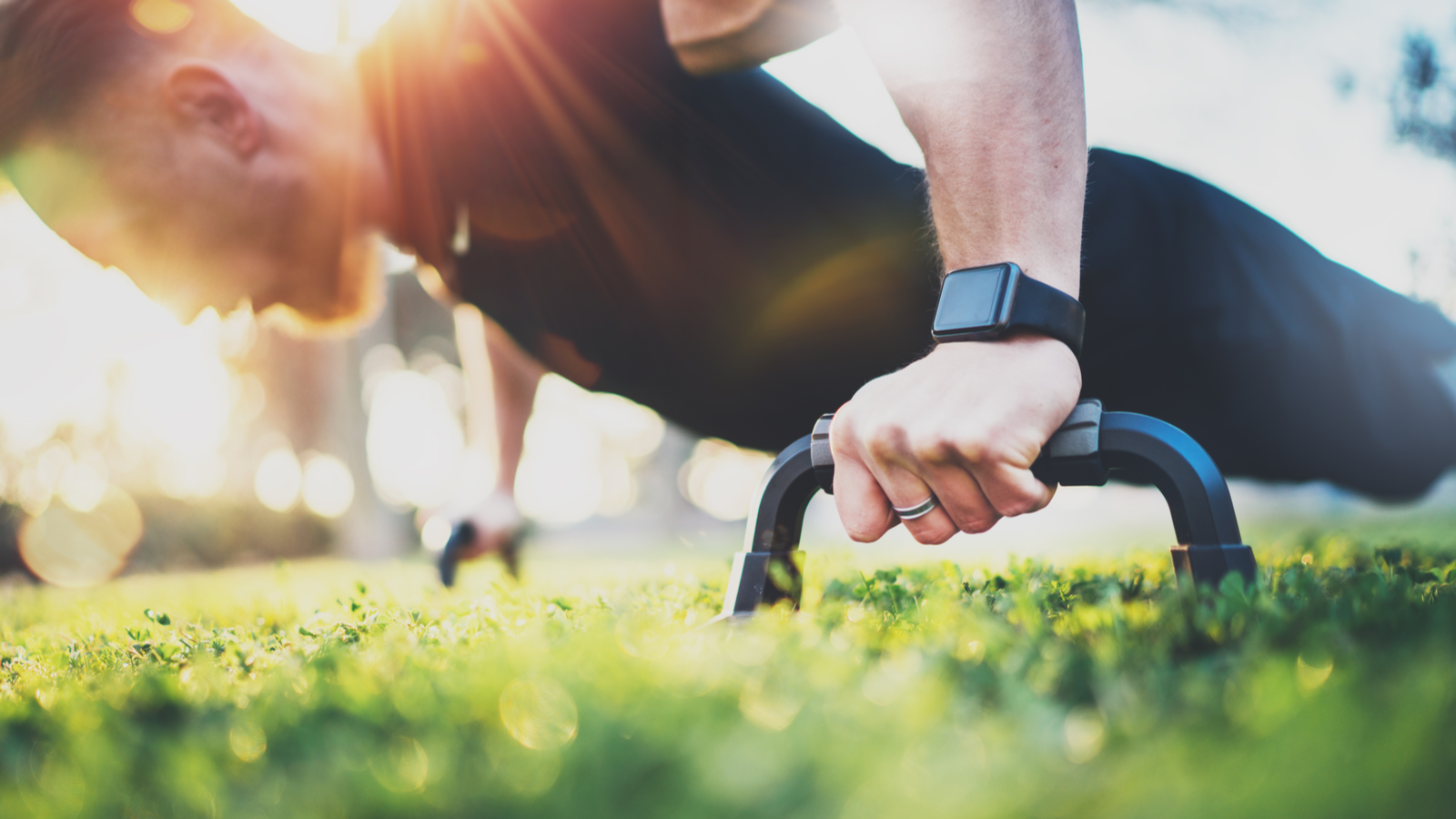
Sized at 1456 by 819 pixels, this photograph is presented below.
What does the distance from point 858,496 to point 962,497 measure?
172mm

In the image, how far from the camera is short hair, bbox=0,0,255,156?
9.13 feet

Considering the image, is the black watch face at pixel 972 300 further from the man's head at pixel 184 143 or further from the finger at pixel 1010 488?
the man's head at pixel 184 143

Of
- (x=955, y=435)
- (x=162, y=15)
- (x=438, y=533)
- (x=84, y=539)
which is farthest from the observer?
(x=84, y=539)

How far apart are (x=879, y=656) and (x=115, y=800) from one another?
0.78 m

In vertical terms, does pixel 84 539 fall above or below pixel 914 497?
below

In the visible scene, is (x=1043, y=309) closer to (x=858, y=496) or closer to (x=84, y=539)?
(x=858, y=496)

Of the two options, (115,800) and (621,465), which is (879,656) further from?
(621,465)

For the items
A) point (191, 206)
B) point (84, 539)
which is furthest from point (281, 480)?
point (191, 206)

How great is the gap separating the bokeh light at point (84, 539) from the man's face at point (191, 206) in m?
13.9

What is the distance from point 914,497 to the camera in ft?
4.31

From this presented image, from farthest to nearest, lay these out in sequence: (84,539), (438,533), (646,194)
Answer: (84,539) < (438,533) < (646,194)

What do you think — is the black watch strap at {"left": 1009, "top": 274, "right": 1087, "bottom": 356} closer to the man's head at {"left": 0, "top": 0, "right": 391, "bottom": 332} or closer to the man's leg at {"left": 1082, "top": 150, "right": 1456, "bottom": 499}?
the man's leg at {"left": 1082, "top": 150, "right": 1456, "bottom": 499}

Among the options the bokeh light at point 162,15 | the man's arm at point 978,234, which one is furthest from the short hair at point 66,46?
the man's arm at point 978,234

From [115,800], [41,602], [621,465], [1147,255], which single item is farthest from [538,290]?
[621,465]
